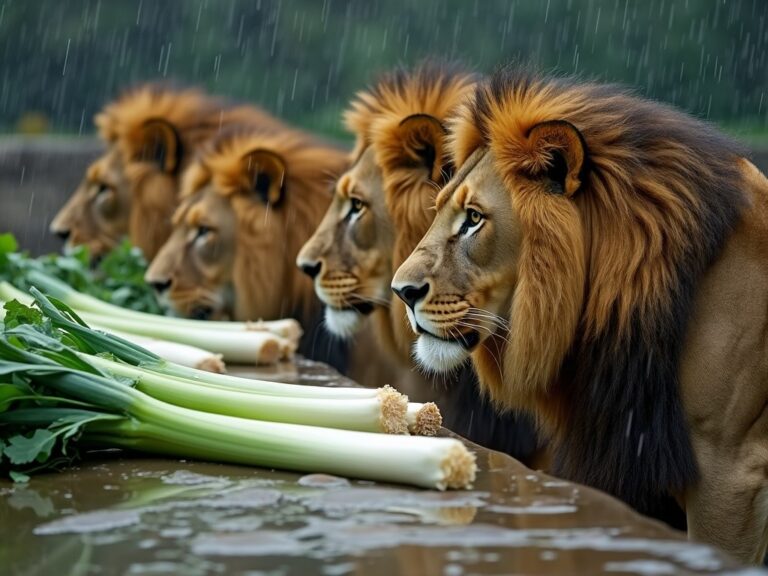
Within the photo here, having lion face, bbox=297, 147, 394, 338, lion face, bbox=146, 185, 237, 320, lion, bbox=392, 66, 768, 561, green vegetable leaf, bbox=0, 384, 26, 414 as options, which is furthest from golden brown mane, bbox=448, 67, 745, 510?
lion face, bbox=146, 185, 237, 320

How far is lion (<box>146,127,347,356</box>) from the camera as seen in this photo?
19.7 ft

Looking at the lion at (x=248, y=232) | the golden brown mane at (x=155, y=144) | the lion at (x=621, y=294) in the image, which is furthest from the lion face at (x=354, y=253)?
the golden brown mane at (x=155, y=144)

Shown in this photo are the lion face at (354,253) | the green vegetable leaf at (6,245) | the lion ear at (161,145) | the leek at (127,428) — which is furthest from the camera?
the lion ear at (161,145)

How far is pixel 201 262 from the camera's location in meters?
6.07

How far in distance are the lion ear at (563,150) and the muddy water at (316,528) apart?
3.01 feet

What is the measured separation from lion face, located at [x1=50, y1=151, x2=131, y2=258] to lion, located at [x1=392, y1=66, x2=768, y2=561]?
3.90m

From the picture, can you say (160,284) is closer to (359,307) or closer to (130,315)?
(130,315)

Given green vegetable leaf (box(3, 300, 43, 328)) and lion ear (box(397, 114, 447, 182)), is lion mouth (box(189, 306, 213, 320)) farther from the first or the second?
green vegetable leaf (box(3, 300, 43, 328))

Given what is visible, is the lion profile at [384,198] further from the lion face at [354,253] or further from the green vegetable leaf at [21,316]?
the green vegetable leaf at [21,316]

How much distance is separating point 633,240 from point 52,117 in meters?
15.5

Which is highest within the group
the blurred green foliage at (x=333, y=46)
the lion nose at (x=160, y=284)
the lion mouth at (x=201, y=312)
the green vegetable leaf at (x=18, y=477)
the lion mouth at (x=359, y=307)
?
the blurred green foliage at (x=333, y=46)

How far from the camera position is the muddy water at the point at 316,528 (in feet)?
7.27

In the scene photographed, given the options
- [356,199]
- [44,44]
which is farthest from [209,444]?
[44,44]

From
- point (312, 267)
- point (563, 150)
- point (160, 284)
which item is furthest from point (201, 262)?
point (563, 150)
